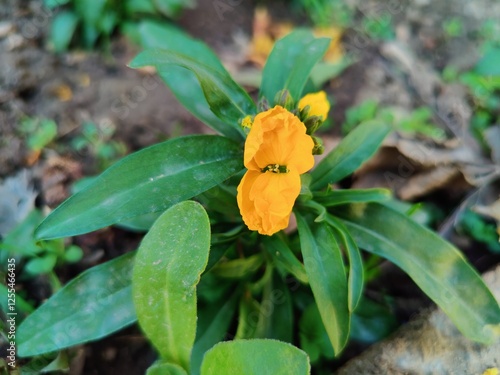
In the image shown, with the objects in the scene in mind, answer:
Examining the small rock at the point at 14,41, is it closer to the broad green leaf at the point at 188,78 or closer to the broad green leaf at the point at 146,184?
the broad green leaf at the point at 188,78

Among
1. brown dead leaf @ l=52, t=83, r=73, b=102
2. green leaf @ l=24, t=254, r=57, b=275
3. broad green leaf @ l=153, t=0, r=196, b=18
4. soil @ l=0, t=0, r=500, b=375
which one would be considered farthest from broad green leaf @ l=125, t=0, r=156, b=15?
green leaf @ l=24, t=254, r=57, b=275

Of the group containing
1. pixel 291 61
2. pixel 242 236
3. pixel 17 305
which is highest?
pixel 291 61

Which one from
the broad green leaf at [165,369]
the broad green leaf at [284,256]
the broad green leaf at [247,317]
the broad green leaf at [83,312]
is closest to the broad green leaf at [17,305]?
the broad green leaf at [83,312]

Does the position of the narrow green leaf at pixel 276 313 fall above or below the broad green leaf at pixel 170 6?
below

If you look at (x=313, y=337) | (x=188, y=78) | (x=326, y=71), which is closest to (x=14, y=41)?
(x=188, y=78)

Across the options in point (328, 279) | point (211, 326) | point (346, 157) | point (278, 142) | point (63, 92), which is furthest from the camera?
point (63, 92)

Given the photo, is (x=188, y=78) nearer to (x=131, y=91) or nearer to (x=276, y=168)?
(x=276, y=168)
